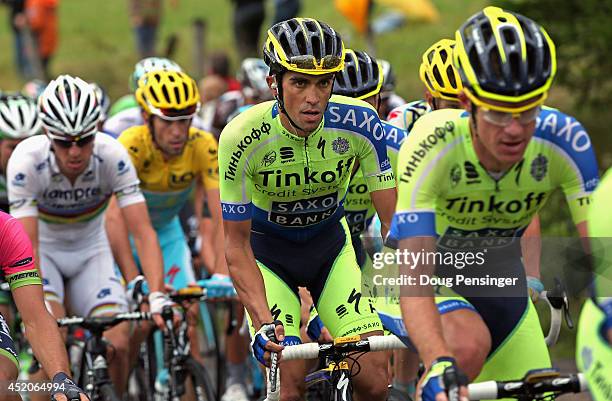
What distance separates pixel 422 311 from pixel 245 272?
5.61 ft

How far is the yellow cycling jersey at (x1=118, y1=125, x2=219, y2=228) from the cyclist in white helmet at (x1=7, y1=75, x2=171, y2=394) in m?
0.76

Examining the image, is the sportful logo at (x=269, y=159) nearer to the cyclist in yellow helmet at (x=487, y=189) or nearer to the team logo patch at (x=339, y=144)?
the team logo patch at (x=339, y=144)

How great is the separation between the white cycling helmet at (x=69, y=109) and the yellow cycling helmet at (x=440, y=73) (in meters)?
2.24

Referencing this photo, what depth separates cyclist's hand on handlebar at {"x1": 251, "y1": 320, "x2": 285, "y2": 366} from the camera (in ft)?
20.1

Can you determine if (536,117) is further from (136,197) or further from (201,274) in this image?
(201,274)

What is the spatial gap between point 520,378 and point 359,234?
3448 millimetres

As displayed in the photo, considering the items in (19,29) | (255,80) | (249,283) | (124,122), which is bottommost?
(249,283)

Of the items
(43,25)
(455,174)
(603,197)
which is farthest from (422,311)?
(43,25)

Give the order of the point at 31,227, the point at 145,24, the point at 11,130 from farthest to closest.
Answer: the point at 145,24, the point at 11,130, the point at 31,227

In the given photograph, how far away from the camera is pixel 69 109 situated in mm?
8625

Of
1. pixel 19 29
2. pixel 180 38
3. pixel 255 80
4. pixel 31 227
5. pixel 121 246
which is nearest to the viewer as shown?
pixel 31 227

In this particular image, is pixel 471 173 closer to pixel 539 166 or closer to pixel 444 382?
pixel 539 166

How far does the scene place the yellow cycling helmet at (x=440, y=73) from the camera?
8328 millimetres

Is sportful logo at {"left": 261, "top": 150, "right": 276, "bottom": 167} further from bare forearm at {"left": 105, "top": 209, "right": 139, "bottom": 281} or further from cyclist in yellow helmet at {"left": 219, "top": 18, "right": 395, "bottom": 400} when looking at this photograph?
bare forearm at {"left": 105, "top": 209, "right": 139, "bottom": 281}
